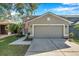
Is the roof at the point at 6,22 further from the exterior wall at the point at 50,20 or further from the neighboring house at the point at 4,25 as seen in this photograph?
the exterior wall at the point at 50,20

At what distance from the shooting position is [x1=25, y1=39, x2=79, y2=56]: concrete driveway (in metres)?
5.57

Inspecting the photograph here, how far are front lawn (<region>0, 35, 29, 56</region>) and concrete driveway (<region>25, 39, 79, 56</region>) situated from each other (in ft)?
→ 0.59

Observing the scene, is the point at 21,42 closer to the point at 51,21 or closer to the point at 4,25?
the point at 4,25

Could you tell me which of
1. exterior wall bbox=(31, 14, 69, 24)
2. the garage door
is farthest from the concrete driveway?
exterior wall bbox=(31, 14, 69, 24)

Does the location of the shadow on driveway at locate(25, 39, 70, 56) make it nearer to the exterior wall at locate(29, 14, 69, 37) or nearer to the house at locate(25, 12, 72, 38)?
the house at locate(25, 12, 72, 38)

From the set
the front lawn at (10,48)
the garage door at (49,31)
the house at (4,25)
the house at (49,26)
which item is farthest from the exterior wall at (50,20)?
the front lawn at (10,48)

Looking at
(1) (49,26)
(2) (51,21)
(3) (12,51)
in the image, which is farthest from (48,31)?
(3) (12,51)

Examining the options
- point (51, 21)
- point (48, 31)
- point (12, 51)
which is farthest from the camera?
point (48, 31)

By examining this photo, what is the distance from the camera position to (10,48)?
567cm

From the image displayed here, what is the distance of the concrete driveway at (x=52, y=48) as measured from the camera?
5.57m

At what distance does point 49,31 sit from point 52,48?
0.51 m

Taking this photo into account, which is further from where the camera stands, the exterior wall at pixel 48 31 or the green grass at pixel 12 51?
the exterior wall at pixel 48 31

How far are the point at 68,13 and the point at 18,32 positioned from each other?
154cm

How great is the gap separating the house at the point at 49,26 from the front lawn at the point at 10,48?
0.51 m
